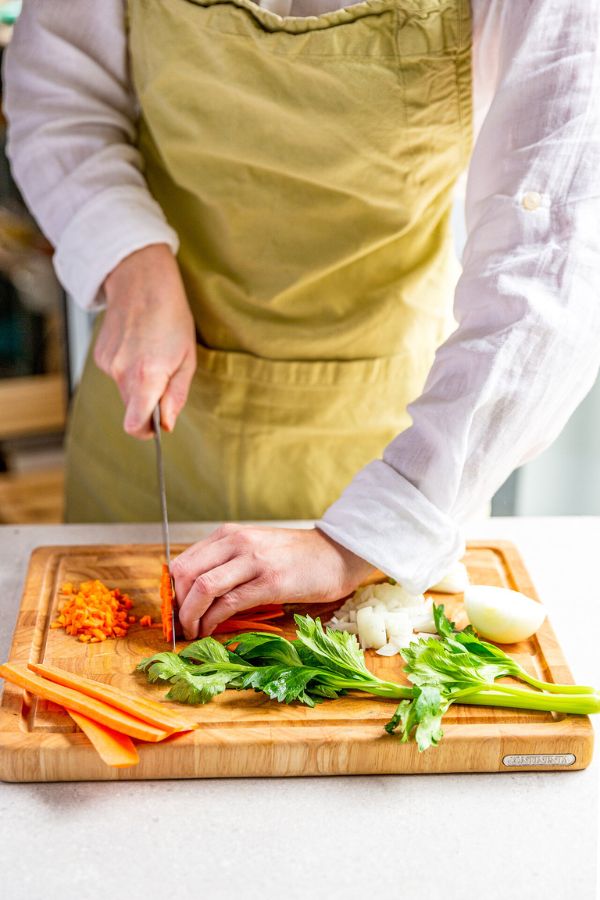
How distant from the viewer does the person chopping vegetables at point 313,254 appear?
1.08 meters

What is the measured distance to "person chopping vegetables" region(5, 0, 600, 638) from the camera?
1.08m

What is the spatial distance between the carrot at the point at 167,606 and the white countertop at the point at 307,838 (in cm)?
18

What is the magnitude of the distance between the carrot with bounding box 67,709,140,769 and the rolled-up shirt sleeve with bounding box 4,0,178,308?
629 millimetres

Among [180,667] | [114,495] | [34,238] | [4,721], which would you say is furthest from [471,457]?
[34,238]

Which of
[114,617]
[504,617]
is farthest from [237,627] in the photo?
[504,617]

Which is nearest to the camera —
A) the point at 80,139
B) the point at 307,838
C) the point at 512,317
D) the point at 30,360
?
the point at 307,838

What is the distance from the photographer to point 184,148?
4.46 feet

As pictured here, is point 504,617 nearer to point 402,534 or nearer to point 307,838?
point 402,534

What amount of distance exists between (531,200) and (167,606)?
0.55 meters

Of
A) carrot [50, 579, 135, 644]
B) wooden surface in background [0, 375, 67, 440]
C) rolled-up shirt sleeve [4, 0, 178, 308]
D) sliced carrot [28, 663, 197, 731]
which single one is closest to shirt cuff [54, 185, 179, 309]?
rolled-up shirt sleeve [4, 0, 178, 308]

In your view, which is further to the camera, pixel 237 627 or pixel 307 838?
pixel 237 627

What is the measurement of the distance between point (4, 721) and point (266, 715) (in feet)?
0.77

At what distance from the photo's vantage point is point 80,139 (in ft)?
4.74

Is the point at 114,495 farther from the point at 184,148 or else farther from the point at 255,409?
the point at 184,148
